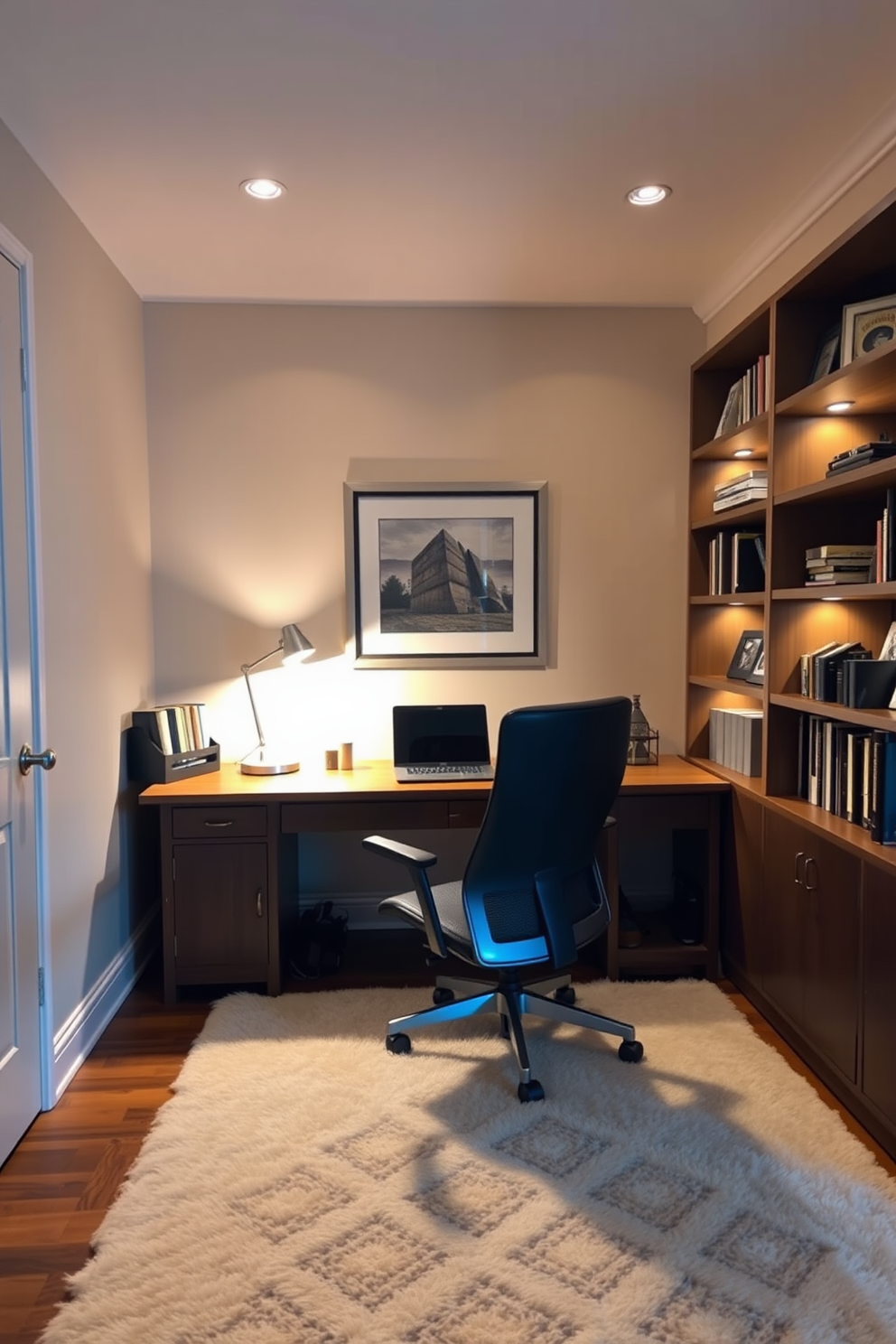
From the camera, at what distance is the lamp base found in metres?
3.14

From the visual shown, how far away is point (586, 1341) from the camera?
1514mm

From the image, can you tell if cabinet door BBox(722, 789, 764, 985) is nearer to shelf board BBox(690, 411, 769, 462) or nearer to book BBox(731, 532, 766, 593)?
book BBox(731, 532, 766, 593)

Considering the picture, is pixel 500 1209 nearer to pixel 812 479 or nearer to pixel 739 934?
pixel 739 934

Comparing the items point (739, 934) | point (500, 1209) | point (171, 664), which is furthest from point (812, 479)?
point (171, 664)

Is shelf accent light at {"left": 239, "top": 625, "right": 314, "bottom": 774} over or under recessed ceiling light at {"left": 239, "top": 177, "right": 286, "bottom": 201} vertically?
under

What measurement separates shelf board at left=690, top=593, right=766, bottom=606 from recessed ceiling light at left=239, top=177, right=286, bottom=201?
190 centimetres

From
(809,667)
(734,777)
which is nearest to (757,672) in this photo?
(734,777)

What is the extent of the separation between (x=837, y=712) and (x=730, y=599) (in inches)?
32.9

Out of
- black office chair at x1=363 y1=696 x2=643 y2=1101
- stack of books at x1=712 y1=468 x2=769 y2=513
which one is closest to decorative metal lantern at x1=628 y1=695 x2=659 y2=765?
stack of books at x1=712 y1=468 x2=769 y2=513

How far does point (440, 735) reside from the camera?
3295 millimetres

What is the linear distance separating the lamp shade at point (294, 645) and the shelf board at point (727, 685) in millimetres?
1479

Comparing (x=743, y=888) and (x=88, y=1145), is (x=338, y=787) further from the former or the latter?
(x=743, y=888)

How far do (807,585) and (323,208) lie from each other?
185 centimetres

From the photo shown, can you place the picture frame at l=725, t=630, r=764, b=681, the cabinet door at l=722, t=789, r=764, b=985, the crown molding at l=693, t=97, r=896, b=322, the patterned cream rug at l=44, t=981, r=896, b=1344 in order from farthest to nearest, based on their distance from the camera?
the picture frame at l=725, t=630, r=764, b=681 < the cabinet door at l=722, t=789, r=764, b=985 < the crown molding at l=693, t=97, r=896, b=322 < the patterned cream rug at l=44, t=981, r=896, b=1344
